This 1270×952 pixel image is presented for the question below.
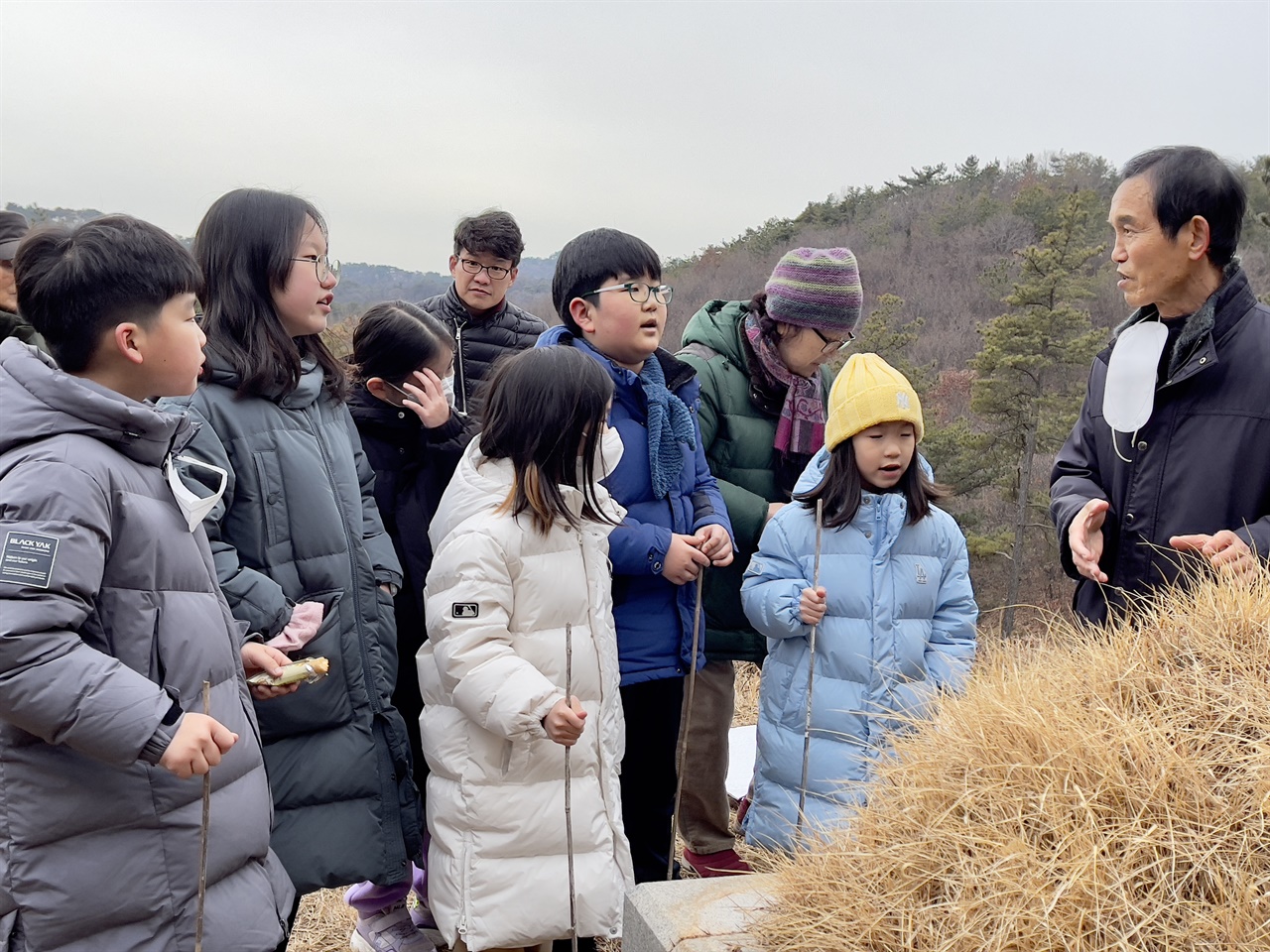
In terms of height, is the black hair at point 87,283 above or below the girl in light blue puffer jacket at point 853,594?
above

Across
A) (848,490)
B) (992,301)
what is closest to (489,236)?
(848,490)

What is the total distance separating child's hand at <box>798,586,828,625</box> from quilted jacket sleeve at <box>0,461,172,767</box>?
1.66m

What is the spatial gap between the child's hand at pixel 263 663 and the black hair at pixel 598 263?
1370 mm

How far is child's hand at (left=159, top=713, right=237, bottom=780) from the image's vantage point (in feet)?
5.43

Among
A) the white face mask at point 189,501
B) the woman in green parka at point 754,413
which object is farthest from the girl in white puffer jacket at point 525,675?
the woman in green parka at point 754,413

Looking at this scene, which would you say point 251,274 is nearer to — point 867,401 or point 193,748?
point 193,748

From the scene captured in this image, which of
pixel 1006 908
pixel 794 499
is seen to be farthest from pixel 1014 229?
pixel 1006 908

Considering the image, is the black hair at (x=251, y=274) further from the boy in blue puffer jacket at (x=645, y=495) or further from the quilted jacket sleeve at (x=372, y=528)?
the boy in blue puffer jacket at (x=645, y=495)

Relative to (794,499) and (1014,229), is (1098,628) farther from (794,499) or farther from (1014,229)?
(1014,229)

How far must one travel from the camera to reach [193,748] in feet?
5.45

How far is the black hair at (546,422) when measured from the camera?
8.32ft

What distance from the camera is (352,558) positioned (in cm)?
251

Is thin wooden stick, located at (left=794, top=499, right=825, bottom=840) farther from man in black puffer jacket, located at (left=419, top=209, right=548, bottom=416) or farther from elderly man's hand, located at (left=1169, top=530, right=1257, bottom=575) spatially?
man in black puffer jacket, located at (left=419, top=209, right=548, bottom=416)

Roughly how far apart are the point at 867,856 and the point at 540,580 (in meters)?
1.09
